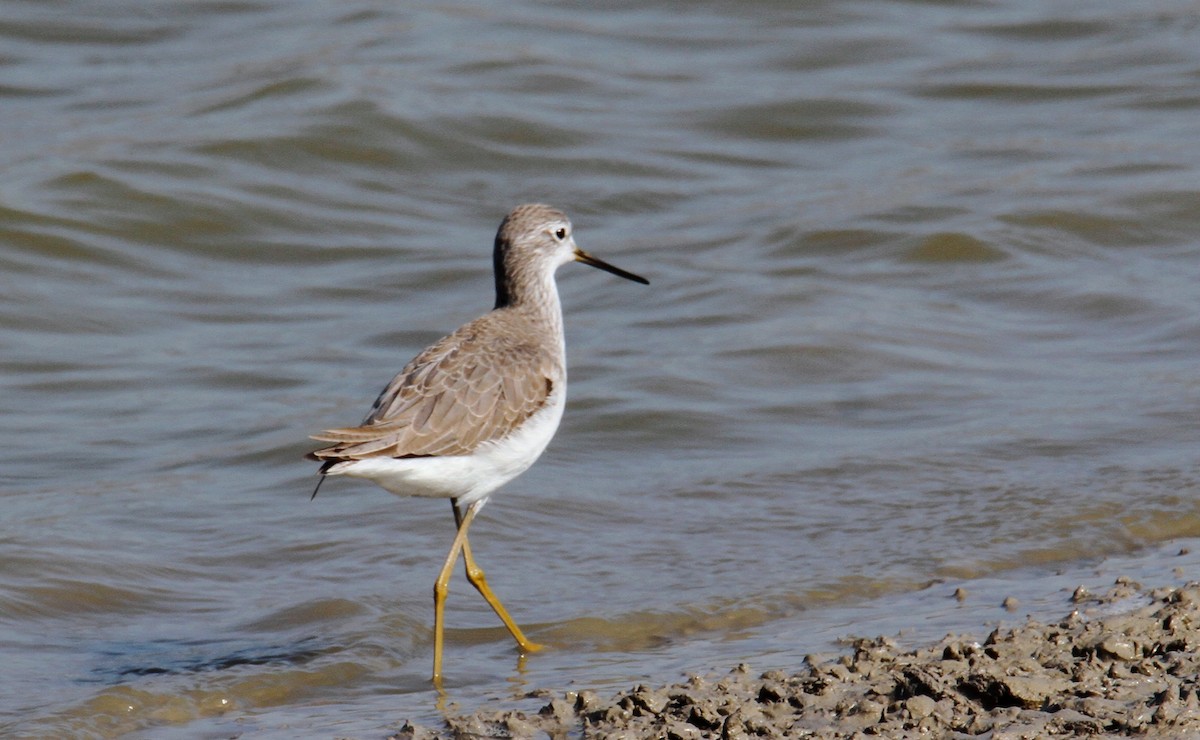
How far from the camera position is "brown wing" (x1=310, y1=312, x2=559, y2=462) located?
5.99 meters

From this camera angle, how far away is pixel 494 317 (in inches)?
278

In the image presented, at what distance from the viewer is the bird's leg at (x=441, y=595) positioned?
20.6ft

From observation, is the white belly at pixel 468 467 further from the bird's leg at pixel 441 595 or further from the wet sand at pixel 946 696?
the wet sand at pixel 946 696

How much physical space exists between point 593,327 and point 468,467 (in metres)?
4.86

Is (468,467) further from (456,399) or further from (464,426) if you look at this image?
(456,399)

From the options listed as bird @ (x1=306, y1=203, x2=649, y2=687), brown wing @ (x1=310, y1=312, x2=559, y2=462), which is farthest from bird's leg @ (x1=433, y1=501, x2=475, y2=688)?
brown wing @ (x1=310, y1=312, x2=559, y2=462)

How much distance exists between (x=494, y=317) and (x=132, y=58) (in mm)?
9210

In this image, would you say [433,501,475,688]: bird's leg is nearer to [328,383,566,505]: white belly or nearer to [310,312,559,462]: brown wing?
[328,383,566,505]: white belly

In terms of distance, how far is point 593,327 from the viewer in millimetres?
11039

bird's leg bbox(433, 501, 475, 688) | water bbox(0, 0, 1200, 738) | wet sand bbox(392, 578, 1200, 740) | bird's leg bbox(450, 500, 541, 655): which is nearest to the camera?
wet sand bbox(392, 578, 1200, 740)

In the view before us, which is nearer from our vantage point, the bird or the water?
the bird

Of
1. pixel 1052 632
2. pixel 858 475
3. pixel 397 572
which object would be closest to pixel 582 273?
pixel 858 475

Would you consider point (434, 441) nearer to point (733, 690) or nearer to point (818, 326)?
point (733, 690)

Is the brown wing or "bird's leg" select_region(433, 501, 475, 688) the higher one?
the brown wing
